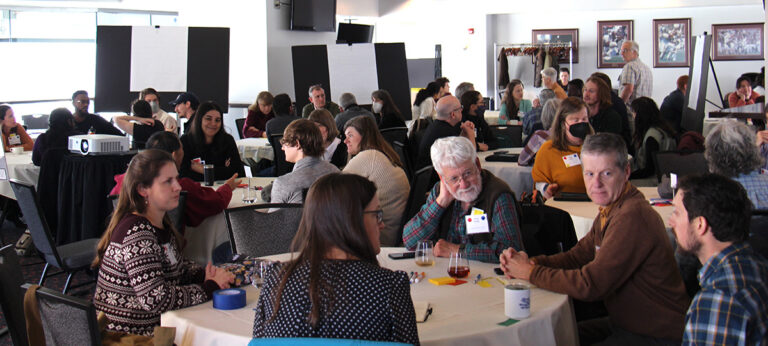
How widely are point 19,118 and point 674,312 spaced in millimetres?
10801

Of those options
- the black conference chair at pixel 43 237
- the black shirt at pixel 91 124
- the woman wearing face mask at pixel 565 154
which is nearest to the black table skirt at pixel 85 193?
the black conference chair at pixel 43 237

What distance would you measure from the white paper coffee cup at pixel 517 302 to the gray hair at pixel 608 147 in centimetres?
83

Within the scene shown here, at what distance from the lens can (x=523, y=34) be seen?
51.7 feet

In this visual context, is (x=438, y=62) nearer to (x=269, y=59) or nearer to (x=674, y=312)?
(x=269, y=59)

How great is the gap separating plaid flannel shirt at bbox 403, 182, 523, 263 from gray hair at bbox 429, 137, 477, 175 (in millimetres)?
170

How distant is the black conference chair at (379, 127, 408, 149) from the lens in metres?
7.54

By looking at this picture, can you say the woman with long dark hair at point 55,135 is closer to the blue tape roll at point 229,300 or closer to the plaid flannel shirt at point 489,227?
the plaid flannel shirt at point 489,227

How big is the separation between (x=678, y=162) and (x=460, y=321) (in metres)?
3.52

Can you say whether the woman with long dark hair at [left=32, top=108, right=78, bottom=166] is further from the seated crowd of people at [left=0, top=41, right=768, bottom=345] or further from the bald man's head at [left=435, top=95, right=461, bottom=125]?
the bald man's head at [left=435, top=95, right=461, bottom=125]

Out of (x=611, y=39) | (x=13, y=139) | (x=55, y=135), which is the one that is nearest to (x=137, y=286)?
(x=55, y=135)

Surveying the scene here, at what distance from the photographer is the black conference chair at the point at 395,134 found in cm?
754

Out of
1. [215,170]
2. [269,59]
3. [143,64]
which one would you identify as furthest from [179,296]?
[269,59]

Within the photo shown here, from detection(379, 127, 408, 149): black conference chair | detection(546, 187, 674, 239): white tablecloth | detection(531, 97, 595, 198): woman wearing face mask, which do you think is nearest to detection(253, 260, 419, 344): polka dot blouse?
detection(546, 187, 674, 239): white tablecloth

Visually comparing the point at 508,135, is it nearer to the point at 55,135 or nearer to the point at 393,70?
the point at 393,70
